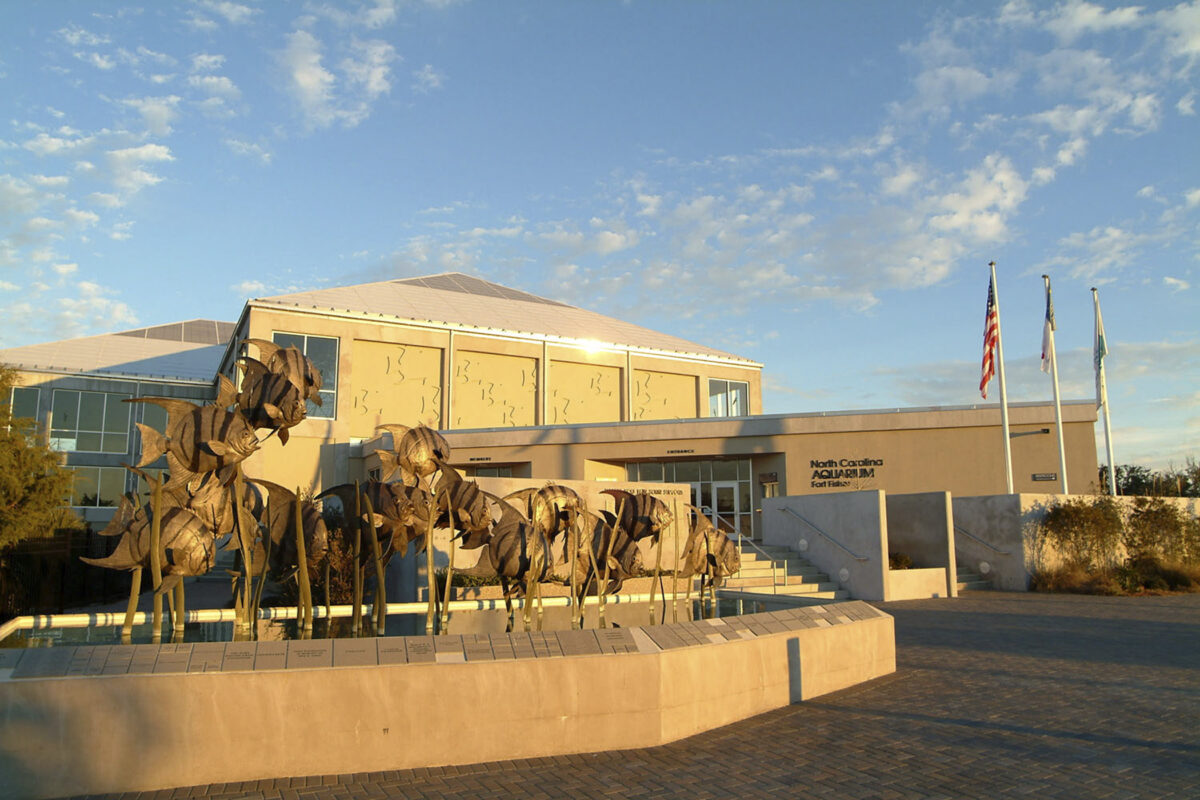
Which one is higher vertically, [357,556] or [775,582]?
[357,556]

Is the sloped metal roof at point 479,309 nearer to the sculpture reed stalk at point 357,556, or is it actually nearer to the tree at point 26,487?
the tree at point 26,487

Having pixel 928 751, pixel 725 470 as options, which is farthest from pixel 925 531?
pixel 928 751

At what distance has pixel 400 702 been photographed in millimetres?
5488

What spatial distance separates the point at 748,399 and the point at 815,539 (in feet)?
71.1

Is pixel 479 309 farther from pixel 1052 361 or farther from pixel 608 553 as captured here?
pixel 608 553

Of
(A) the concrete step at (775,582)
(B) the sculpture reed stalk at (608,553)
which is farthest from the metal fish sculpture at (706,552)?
(A) the concrete step at (775,582)

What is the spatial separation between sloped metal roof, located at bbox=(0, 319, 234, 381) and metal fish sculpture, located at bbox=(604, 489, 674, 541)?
117ft

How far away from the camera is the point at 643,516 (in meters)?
8.04

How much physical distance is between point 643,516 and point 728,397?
34749mm

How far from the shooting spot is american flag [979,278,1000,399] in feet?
79.0

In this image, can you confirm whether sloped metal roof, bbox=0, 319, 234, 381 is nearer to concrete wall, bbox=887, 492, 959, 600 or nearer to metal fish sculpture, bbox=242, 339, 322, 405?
concrete wall, bbox=887, 492, 959, 600

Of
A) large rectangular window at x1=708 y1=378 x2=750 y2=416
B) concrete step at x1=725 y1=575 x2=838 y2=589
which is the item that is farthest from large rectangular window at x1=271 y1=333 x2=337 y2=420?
concrete step at x1=725 y1=575 x2=838 y2=589

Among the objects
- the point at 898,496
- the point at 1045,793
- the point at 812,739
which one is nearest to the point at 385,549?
the point at 812,739

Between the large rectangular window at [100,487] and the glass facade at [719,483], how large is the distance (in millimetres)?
22296
